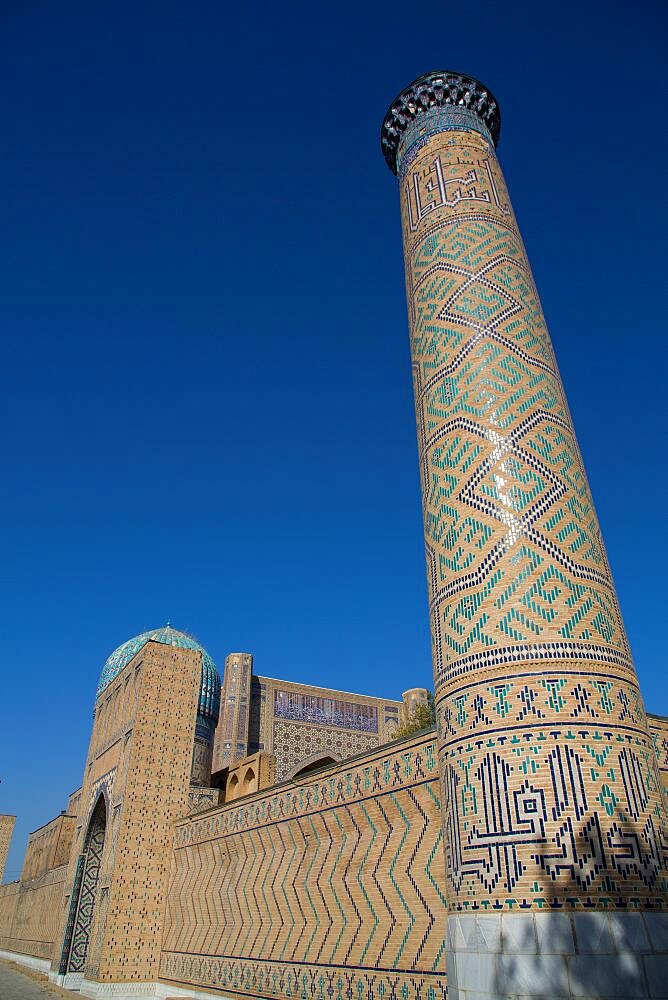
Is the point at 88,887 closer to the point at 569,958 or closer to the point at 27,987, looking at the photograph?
the point at 27,987

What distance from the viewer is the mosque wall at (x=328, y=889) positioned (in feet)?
16.3

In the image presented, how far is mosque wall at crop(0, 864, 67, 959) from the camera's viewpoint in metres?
14.0

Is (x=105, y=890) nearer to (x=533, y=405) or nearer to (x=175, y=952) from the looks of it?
(x=175, y=952)

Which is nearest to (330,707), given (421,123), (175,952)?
(175,952)

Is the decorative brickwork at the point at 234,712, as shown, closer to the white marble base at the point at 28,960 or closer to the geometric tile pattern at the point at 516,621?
the white marble base at the point at 28,960

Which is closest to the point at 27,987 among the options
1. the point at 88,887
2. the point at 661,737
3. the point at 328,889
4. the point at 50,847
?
the point at 88,887

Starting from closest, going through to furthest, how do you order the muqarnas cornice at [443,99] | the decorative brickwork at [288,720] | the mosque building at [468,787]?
1. the mosque building at [468,787]
2. the muqarnas cornice at [443,99]
3. the decorative brickwork at [288,720]

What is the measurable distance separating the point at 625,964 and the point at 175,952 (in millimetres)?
7395

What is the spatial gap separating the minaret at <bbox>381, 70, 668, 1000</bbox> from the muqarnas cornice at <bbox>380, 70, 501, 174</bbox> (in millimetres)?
1793

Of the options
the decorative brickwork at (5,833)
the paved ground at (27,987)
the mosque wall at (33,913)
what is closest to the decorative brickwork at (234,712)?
the mosque wall at (33,913)

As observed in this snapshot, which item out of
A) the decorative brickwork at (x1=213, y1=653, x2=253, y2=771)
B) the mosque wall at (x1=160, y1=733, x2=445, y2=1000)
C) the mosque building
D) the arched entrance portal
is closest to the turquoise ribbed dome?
the decorative brickwork at (x1=213, y1=653, x2=253, y2=771)

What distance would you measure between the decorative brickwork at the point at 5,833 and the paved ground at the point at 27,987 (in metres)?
10.3

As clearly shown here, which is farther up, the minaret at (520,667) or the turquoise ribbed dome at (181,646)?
the turquoise ribbed dome at (181,646)

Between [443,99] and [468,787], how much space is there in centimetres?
665
